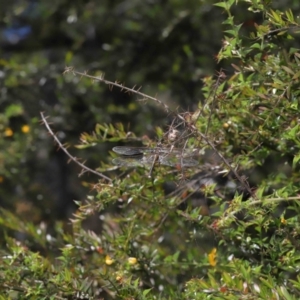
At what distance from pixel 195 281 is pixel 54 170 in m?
4.69

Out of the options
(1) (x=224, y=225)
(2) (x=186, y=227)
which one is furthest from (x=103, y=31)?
(1) (x=224, y=225)

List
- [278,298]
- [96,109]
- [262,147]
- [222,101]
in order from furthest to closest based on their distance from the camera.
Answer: [96,109] < [262,147] < [222,101] < [278,298]

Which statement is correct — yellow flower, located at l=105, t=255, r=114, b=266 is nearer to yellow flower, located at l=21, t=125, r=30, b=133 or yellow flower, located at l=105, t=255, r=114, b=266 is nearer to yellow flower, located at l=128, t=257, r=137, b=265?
yellow flower, located at l=128, t=257, r=137, b=265

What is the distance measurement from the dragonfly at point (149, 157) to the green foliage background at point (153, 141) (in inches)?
3.3

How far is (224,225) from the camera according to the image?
2365mm

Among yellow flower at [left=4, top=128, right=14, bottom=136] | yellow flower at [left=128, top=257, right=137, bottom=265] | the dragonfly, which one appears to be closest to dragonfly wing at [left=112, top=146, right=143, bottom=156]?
the dragonfly

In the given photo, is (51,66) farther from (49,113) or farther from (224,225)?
(224,225)

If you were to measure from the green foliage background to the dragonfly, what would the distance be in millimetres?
85

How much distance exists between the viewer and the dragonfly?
238 centimetres

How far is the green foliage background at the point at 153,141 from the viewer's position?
2371 millimetres

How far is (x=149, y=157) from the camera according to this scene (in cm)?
255

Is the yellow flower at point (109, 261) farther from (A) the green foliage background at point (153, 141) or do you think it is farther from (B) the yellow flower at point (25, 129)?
(B) the yellow flower at point (25, 129)

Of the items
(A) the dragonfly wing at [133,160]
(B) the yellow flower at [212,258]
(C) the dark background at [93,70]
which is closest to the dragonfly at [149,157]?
(A) the dragonfly wing at [133,160]

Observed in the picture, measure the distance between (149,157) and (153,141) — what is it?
15.2 inches
